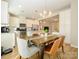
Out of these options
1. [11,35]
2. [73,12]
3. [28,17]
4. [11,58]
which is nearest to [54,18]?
[28,17]

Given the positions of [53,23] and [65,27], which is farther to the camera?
[53,23]

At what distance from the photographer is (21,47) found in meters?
2.79

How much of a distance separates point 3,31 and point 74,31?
152 inches

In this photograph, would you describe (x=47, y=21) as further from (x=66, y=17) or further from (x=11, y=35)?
(x=11, y=35)

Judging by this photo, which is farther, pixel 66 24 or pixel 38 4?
pixel 66 24

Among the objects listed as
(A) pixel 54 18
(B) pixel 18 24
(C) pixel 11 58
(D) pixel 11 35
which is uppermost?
(A) pixel 54 18

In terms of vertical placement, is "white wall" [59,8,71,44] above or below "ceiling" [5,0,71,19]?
below

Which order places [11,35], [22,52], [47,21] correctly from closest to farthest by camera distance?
[22,52] < [11,35] < [47,21]

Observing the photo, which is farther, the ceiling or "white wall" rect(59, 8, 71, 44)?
"white wall" rect(59, 8, 71, 44)

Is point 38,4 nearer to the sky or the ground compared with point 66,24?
nearer to the sky

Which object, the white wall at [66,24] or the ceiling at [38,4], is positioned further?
the white wall at [66,24]

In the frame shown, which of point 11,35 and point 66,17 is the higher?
point 66,17

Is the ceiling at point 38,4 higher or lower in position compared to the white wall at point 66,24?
higher

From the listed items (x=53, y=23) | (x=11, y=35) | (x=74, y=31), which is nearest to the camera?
(x=11, y=35)
